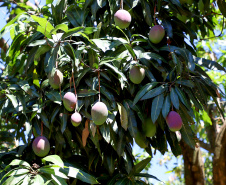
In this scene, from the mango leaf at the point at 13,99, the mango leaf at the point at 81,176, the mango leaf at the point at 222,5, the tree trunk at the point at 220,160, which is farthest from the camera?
the tree trunk at the point at 220,160

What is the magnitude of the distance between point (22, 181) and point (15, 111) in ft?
1.77

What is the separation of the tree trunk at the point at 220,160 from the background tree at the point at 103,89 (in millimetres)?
1298

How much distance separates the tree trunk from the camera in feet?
10.0

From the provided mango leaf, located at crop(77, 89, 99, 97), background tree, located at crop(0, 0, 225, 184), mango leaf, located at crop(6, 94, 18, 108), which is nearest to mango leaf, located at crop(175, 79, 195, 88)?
background tree, located at crop(0, 0, 225, 184)

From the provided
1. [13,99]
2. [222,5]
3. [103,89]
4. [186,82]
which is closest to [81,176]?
[103,89]

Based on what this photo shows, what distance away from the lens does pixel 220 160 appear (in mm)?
3070

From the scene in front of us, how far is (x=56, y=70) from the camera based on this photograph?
64.8 inches

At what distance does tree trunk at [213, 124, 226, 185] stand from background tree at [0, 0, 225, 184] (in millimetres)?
1298

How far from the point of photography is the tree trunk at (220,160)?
305cm

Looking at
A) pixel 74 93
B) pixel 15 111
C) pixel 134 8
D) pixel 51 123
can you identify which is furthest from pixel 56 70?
pixel 134 8

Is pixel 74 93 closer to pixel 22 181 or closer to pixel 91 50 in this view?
pixel 91 50

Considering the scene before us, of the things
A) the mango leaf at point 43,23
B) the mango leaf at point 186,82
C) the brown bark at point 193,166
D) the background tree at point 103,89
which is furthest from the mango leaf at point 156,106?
the brown bark at point 193,166

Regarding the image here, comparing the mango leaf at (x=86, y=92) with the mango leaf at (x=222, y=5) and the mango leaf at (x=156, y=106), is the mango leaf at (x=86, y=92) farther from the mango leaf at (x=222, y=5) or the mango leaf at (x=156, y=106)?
the mango leaf at (x=222, y=5)

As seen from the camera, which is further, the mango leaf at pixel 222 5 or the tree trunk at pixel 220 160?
the tree trunk at pixel 220 160
